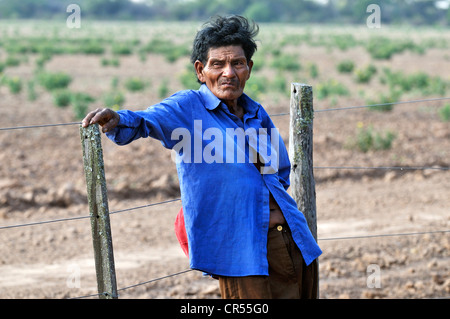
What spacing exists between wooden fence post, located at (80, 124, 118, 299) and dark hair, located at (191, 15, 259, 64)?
547mm

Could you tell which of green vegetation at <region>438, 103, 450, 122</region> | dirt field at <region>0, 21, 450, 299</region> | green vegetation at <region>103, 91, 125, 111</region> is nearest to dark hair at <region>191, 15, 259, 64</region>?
dirt field at <region>0, 21, 450, 299</region>

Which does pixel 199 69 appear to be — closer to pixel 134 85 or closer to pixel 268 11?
pixel 134 85

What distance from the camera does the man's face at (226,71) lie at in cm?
249

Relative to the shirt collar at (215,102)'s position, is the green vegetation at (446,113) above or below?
below

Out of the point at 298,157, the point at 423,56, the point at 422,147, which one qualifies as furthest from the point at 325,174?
the point at 423,56

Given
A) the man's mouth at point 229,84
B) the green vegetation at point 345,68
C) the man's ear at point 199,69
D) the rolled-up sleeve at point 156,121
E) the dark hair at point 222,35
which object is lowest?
the rolled-up sleeve at point 156,121

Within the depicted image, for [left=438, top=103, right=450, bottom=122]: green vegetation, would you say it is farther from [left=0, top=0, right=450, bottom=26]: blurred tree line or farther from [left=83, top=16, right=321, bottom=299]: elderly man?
[left=0, top=0, right=450, bottom=26]: blurred tree line

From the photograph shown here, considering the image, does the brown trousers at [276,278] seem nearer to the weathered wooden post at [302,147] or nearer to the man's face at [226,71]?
the man's face at [226,71]

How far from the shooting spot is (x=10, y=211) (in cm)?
668

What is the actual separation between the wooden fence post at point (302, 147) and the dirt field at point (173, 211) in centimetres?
26

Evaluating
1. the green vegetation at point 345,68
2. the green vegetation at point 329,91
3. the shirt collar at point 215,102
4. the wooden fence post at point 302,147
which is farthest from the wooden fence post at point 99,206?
the green vegetation at point 345,68

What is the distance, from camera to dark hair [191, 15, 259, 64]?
2486mm

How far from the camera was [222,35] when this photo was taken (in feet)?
8.16
